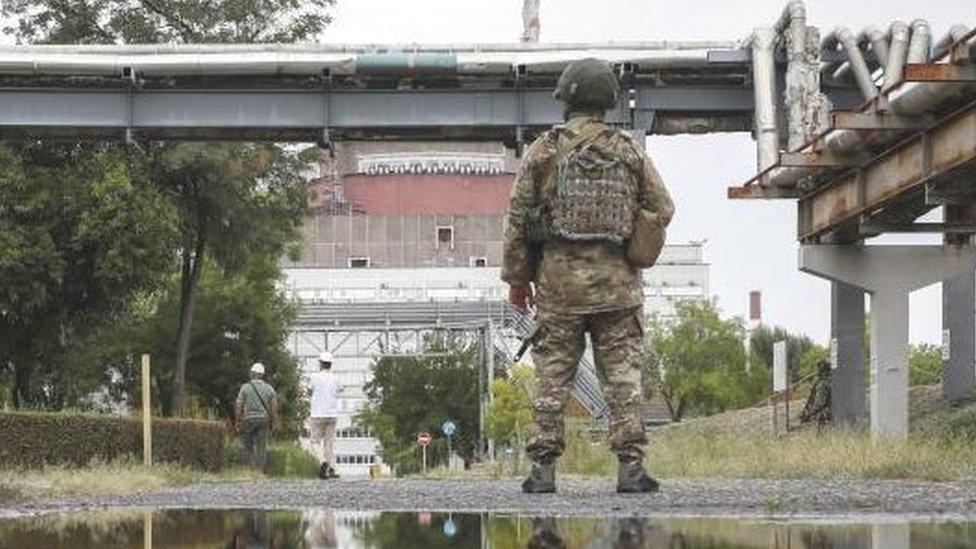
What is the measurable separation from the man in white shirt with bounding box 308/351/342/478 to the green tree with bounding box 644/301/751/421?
253 ft

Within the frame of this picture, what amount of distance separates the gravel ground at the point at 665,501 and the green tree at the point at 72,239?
34078mm

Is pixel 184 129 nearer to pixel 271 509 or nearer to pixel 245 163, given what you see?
pixel 245 163

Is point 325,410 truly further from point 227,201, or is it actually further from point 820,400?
point 227,201

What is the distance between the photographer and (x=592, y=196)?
493 inches

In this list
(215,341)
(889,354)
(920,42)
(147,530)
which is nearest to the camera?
(147,530)

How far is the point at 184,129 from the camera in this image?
48.5m

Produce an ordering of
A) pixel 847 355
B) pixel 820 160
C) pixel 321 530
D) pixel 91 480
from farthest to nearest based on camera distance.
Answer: pixel 847 355, pixel 820 160, pixel 91 480, pixel 321 530

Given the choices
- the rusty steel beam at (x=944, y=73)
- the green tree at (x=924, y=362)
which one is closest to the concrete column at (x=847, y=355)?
the rusty steel beam at (x=944, y=73)

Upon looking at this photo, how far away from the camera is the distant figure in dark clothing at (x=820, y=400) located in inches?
1847

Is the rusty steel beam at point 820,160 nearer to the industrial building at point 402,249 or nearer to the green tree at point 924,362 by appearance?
the green tree at point 924,362

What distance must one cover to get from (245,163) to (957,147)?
2332 centimetres

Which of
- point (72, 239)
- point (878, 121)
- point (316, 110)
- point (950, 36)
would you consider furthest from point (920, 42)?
point (72, 239)

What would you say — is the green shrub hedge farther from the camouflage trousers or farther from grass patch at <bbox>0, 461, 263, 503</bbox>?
the camouflage trousers

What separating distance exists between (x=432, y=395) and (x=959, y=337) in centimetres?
8128
